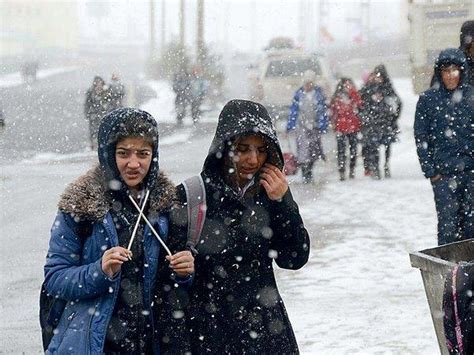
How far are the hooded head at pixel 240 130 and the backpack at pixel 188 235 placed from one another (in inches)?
3.8

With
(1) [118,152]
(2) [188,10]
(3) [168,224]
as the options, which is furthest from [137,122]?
(2) [188,10]

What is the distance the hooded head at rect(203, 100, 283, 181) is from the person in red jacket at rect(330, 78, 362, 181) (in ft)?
41.5

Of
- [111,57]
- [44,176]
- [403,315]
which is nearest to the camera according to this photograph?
[403,315]

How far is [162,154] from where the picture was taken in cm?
2159

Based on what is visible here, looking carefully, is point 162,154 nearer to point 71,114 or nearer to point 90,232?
point 71,114

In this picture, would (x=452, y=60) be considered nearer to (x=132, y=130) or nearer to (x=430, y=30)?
(x=132, y=130)

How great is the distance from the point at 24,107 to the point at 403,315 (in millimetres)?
34434

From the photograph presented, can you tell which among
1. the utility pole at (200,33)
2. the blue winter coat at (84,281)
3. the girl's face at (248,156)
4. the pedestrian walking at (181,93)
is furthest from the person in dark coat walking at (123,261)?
the utility pole at (200,33)

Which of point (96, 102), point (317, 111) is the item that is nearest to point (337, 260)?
point (317, 111)

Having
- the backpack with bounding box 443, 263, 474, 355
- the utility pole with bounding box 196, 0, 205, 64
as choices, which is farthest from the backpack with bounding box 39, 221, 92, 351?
the utility pole with bounding box 196, 0, 205, 64

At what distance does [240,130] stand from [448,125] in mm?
3717

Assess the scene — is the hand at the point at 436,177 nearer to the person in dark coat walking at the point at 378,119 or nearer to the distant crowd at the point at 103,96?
the person in dark coat walking at the point at 378,119

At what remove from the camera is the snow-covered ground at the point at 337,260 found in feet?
23.1

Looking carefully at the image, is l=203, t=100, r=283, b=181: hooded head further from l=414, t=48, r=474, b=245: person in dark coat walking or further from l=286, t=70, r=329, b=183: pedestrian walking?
l=286, t=70, r=329, b=183: pedestrian walking
